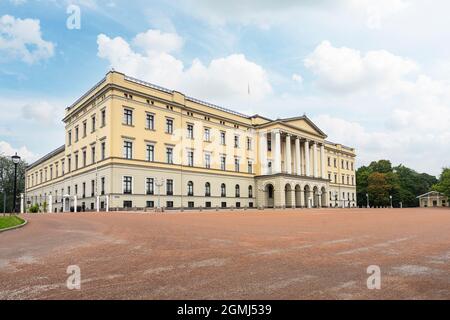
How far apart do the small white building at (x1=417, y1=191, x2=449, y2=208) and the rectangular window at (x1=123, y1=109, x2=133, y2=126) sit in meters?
92.0

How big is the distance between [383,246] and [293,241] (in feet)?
8.15

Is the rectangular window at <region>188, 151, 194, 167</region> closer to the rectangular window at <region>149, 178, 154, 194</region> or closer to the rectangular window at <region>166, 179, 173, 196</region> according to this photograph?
the rectangular window at <region>166, 179, 173, 196</region>

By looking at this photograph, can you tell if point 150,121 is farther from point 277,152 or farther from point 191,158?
point 277,152

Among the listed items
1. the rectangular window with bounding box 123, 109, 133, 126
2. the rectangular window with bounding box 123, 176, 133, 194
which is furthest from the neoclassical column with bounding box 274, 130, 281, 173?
the rectangular window with bounding box 123, 176, 133, 194

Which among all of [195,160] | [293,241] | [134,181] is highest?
[195,160]

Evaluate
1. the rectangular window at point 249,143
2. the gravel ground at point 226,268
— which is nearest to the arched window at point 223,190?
the rectangular window at point 249,143

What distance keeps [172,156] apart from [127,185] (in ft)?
28.2

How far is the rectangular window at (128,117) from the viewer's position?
42.5 m

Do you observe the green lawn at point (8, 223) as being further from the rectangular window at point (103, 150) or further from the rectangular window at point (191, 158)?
the rectangular window at point (191, 158)

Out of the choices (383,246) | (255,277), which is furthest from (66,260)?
(383,246)

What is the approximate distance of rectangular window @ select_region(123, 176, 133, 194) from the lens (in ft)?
135

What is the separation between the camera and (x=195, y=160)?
5144 centimetres

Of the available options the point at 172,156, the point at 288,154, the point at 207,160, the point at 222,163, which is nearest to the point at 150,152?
the point at 172,156

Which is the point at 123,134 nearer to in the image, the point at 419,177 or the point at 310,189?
the point at 310,189
